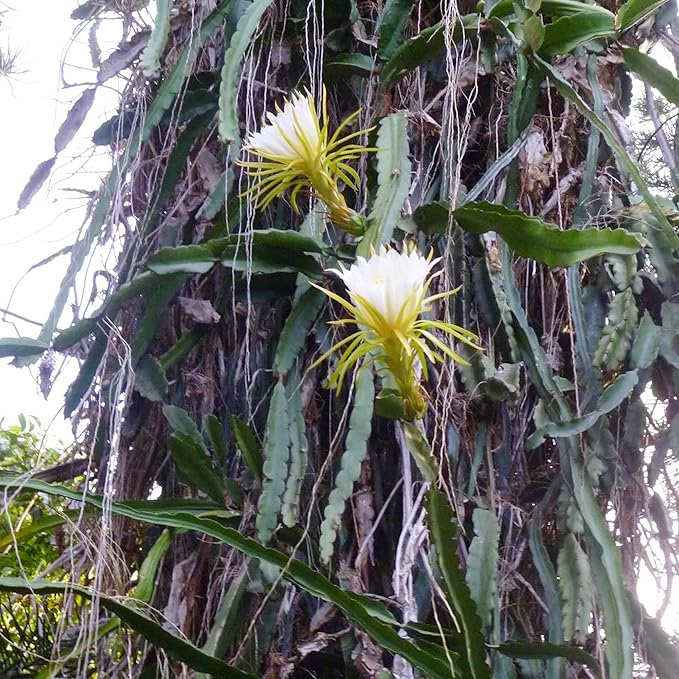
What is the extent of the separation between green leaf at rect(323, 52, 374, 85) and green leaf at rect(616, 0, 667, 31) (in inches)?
12.7

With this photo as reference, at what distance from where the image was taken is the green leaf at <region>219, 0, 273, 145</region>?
2.91 feet

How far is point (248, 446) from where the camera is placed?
34.6 inches

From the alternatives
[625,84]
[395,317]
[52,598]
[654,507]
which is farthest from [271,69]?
[52,598]

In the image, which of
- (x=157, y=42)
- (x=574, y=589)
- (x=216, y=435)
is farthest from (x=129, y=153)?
(x=574, y=589)

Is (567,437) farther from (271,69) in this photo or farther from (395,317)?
(271,69)

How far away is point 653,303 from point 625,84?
0.38 m

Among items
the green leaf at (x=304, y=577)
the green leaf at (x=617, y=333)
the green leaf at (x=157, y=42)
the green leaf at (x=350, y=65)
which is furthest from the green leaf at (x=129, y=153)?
the green leaf at (x=617, y=333)

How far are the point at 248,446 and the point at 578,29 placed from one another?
2.07ft

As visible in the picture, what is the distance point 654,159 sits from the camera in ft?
4.44

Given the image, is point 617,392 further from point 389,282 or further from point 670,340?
point 389,282

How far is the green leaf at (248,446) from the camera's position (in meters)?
0.87

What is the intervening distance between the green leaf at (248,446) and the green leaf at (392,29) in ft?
1.75

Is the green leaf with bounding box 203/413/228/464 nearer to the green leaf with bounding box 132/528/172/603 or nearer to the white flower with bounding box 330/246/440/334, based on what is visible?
the green leaf with bounding box 132/528/172/603

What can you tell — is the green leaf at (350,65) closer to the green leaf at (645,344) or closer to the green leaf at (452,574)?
the green leaf at (645,344)
